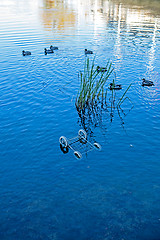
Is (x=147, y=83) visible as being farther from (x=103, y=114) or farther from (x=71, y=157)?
(x=71, y=157)

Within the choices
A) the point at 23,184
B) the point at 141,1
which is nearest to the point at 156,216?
the point at 23,184

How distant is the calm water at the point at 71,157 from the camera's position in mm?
13610

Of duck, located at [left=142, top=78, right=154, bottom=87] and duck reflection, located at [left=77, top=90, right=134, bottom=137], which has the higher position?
duck, located at [left=142, top=78, right=154, bottom=87]

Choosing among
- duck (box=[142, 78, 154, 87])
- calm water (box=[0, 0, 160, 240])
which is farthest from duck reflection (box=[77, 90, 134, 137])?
duck (box=[142, 78, 154, 87])

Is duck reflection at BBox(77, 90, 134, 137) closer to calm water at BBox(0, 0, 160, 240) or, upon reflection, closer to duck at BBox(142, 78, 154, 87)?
calm water at BBox(0, 0, 160, 240)

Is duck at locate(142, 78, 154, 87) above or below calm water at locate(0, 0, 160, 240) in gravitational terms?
above

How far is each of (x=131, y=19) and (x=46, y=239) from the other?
74441 millimetres

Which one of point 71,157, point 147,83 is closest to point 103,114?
point 71,157

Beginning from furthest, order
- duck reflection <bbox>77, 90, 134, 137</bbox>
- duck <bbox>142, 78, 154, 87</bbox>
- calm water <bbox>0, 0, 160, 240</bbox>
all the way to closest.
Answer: duck <bbox>142, 78, 154, 87</bbox> → duck reflection <bbox>77, 90, 134, 137</bbox> → calm water <bbox>0, 0, 160, 240</bbox>

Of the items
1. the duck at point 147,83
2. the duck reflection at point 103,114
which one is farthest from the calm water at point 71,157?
the duck at point 147,83

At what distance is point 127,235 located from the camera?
12.9 meters

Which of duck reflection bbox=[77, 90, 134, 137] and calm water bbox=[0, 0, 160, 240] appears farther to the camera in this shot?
duck reflection bbox=[77, 90, 134, 137]

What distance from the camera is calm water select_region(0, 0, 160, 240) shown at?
1361cm

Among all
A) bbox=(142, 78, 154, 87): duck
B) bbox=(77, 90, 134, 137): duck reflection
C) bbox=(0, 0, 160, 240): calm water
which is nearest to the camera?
bbox=(0, 0, 160, 240): calm water
